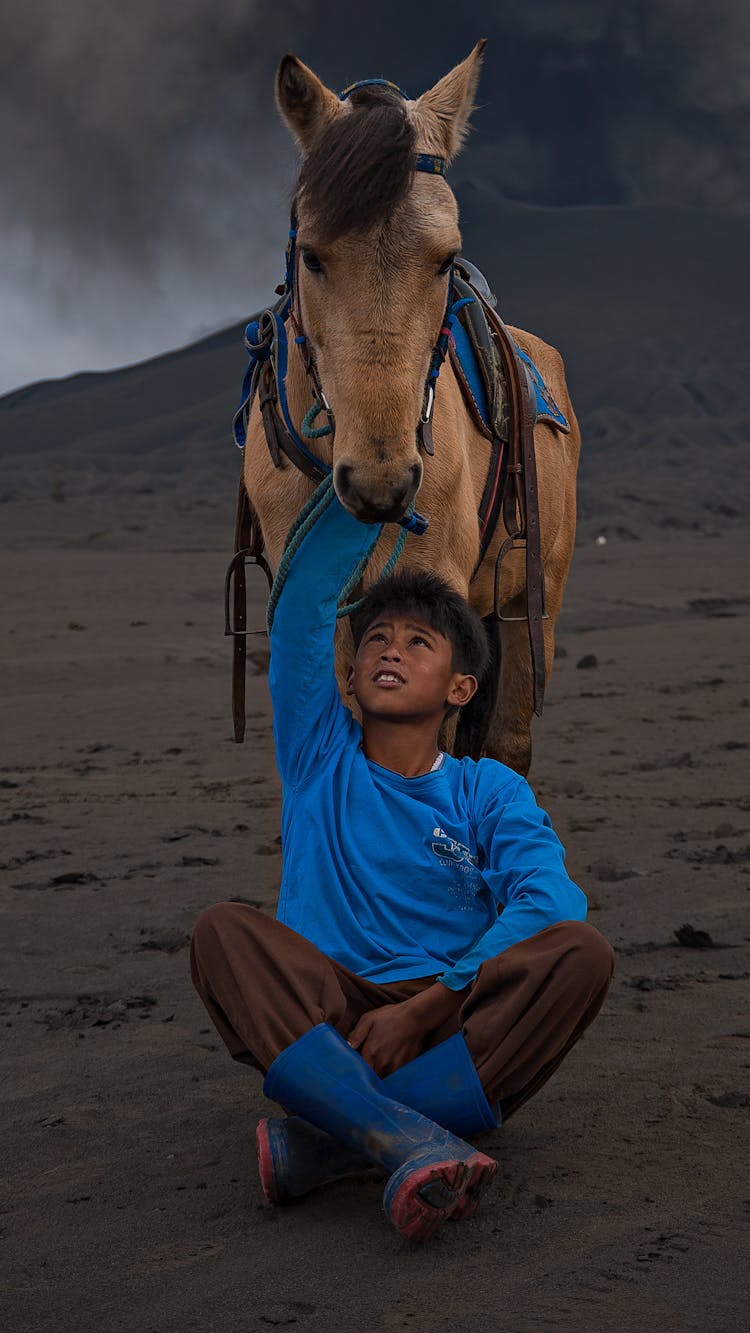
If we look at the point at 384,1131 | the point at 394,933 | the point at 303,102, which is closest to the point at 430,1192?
the point at 384,1131

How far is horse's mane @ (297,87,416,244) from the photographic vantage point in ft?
10.8

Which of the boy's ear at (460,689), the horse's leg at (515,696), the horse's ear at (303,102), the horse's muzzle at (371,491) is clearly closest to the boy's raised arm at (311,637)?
the horse's muzzle at (371,491)

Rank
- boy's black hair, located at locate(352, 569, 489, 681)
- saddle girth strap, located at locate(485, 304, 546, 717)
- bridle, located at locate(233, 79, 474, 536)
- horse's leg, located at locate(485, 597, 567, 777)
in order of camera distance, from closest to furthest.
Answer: boy's black hair, located at locate(352, 569, 489, 681) < bridle, located at locate(233, 79, 474, 536) < saddle girth strap, located at locate(485, 304, 546, 717) < horse's leg, located at locate(485, 597, 567, 777)

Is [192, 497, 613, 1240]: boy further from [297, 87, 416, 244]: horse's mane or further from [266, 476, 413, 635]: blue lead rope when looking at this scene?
[297, 87, 416, 244]: horse's mane

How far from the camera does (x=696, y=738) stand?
9.19 m

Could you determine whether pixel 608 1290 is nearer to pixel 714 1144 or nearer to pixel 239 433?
pixel 714 1144

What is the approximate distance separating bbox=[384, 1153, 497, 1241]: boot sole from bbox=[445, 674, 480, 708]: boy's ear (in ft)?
3.36

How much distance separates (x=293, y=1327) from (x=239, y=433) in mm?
3097

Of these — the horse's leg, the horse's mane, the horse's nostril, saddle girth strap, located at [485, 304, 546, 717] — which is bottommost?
the horse's leg

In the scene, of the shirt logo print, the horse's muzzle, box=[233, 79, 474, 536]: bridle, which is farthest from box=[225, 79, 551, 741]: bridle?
the shirt logo print

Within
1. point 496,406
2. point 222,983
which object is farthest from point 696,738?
point 222,983

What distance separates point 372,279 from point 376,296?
0.04 meters

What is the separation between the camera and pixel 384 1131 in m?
2.71

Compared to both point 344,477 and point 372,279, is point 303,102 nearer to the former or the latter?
point 372,279
